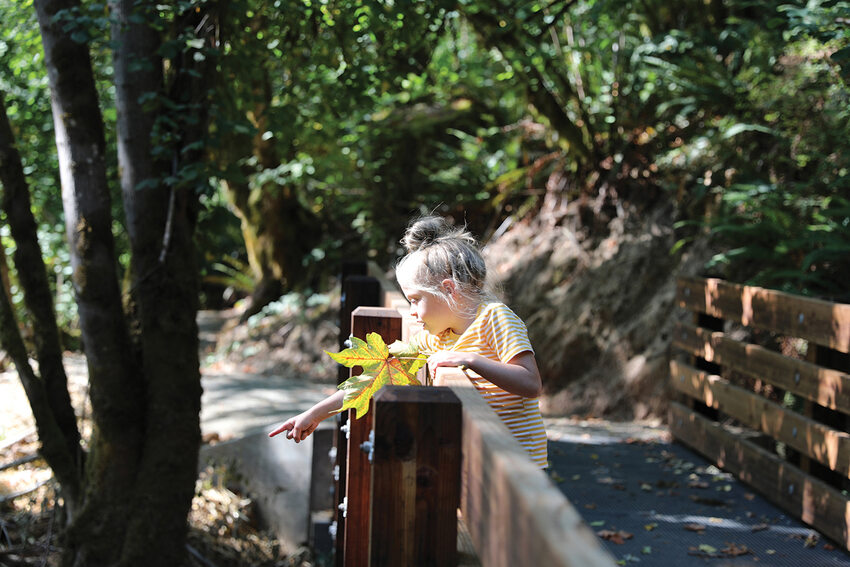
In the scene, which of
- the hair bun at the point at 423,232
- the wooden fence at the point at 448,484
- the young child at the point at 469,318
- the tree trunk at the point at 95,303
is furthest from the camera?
the tree trunk at the point at 95,303

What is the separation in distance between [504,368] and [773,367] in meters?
2.95

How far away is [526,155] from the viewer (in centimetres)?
938

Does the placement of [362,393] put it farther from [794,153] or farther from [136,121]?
[794,153]

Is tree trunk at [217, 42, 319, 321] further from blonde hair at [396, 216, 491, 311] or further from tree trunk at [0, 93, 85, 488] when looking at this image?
blonde hair at [396, 216, 491, 311]

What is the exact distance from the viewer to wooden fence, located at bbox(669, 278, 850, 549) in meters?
3.95

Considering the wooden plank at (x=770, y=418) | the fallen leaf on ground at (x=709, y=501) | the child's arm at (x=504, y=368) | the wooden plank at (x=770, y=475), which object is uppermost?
the child's arm at (x=504, y=368)

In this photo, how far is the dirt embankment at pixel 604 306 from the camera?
7.23 m

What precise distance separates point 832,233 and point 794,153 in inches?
58.0

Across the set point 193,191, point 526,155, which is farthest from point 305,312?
point 193,191

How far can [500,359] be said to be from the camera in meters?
2.41

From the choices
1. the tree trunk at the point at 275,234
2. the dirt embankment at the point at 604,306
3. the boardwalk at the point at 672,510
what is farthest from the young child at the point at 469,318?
the tree trunk at the point at 275,234

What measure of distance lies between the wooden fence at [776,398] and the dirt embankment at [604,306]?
1.09 meters

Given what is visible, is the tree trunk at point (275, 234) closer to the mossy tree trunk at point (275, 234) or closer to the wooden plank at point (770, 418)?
the mossy tree trunk at point (275, 234)

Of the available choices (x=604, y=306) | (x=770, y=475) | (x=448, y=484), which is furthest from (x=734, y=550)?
(x=604, y=306)
